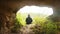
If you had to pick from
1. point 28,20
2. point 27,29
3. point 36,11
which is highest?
point 36,11

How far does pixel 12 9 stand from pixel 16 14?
0.42ft

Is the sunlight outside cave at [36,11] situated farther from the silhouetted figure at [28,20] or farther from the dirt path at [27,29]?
the dirt path at [27,29]

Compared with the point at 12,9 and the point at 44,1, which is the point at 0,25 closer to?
the point at 12,9

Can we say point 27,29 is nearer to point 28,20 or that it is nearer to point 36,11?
point 28,20

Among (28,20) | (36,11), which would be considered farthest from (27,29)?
(36,11)

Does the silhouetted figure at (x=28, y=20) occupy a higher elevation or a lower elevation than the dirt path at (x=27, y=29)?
higher

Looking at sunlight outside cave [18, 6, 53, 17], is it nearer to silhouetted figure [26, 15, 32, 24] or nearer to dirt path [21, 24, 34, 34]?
silhouetted figure [26, 15, 32, 24]

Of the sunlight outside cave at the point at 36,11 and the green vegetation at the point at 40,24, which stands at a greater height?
the sunlight outside cave at the point at 36,11

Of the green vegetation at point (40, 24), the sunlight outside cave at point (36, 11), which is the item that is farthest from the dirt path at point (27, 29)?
the sunlight outside cave at point (36, 11)

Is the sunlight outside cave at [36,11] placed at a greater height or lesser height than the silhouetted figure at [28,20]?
greater

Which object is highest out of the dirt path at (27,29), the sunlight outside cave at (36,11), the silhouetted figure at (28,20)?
the sunlight outside cave at (36,11)

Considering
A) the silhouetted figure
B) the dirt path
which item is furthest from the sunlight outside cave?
the dirt path

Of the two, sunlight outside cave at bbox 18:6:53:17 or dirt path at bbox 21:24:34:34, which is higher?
sunlight outside cave at bbox 18:6:53:17

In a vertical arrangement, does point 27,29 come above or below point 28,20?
below
